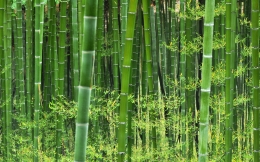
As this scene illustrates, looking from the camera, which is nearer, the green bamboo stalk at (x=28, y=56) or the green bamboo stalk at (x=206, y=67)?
the green bamboo stalk at (x=206, y=67)

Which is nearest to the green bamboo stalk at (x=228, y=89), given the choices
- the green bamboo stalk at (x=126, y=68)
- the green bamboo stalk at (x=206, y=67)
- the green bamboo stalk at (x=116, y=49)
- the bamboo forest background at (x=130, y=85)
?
the bamboo forest background at (x=130, y=85)

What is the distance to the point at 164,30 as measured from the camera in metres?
4.29

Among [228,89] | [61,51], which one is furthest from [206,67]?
[61,51]

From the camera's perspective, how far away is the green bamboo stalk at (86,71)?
32.7 inches

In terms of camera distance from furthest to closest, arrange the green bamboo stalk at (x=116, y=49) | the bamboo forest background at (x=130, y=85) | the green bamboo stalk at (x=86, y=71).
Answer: the green bamboo stalk at (x=116, y=49) < the bamboo forest background at (x=130, y=85) < the green bamboo stalk at (x=86, y=71)

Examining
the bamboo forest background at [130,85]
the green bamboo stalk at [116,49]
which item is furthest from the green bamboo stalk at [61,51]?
the green bamboo stalk at [116,49]

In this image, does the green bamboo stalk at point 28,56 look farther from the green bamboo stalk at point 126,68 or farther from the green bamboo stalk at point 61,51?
the green bamboo stalk at point 126,68

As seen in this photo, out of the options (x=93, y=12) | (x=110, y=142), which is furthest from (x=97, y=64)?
(x=93, y=12)

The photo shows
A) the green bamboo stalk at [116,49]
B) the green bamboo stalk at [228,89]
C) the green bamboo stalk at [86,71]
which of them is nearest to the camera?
the green bamboo stalk at [86,71]

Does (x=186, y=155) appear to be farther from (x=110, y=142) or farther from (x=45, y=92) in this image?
(x=45, y=92)

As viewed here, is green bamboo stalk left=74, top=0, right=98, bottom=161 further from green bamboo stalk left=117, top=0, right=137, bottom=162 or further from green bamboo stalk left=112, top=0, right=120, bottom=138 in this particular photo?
green bamboo stalk left=112, top=0, right=120, bottom=138

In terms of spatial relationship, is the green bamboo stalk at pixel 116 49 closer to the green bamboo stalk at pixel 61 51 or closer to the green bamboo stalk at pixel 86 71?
the green bamboo stalk at pixel 61 51

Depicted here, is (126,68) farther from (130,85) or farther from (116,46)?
(116,46)

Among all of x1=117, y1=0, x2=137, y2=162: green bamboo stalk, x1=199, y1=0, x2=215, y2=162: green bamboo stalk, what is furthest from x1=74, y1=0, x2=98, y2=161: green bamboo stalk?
x1=117, y1=0, x2=137, y2=162: green bamboo stalk
